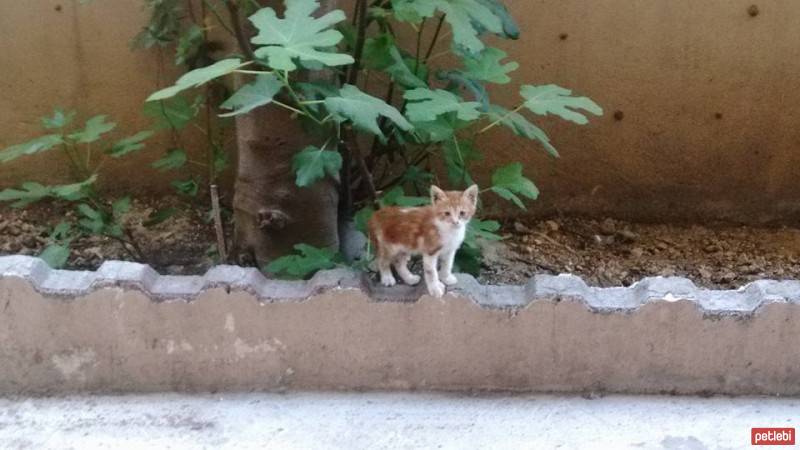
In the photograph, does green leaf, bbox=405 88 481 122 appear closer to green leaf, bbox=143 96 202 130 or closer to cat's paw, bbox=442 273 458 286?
cat's paw, bbox=442 273 458 286

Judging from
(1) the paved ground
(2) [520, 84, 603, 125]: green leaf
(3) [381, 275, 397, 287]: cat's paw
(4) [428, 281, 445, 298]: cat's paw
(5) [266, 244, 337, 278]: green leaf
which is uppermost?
(2) [520, 84, 603, 125]: green leaf

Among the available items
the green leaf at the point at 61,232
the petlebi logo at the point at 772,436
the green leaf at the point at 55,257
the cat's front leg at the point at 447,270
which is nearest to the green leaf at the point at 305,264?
the cat's front leg at the point at 447,270

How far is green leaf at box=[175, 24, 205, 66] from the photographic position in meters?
2.47

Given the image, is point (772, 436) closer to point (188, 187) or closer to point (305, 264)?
point (305, 264)

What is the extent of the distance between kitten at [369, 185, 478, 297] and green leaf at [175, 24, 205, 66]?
810 millimetres

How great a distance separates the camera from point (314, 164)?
6.61 ft

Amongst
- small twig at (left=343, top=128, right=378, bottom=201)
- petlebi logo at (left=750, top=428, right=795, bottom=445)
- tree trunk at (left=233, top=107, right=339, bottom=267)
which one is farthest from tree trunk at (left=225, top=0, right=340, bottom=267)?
petlebi logo at (left=750, top=428, right=795, bottom=445)

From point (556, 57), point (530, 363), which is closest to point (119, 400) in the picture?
point (530, 363)

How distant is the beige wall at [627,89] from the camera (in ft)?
9.04

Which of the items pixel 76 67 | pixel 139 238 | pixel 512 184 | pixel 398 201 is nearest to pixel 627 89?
pixel 512 184

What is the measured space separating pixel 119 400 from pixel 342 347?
487mm

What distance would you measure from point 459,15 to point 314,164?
1.42 feet

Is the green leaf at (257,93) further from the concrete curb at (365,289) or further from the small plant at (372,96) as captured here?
the concrete curb at (365,289)

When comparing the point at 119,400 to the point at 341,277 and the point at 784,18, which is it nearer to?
the point at 341,277
